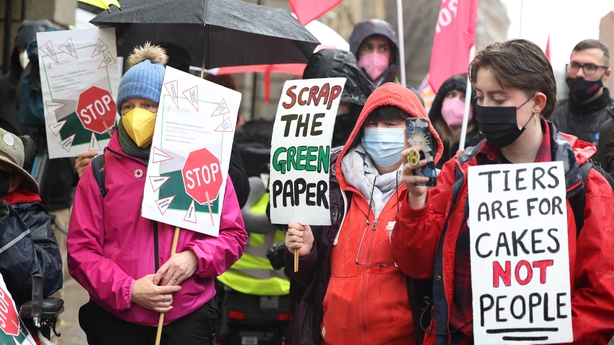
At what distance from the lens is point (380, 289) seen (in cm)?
368

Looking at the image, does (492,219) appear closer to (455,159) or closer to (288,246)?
(455,159)

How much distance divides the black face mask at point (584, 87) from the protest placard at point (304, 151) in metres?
3.19

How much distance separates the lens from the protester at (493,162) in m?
3.14

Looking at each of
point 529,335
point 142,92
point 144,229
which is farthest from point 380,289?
point 142,92

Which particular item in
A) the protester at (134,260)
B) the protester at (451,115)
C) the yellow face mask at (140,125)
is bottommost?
the protester at (134,260)

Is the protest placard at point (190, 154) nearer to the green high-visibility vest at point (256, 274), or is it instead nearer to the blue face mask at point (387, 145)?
the blue face mask at point (387, 145)

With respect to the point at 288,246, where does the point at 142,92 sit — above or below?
above

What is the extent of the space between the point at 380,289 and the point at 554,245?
0.88m

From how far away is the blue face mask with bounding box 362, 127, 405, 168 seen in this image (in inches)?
154

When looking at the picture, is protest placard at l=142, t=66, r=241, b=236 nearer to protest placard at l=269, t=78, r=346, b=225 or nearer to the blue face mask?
protest placard at l=269, t=78, r=346, b=225

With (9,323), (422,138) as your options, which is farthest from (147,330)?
(422,138)

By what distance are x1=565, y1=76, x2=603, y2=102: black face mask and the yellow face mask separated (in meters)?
3.80

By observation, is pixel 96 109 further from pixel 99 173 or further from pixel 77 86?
pixel 99 173

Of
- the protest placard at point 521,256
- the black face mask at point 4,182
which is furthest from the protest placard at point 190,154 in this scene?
the protest placard at point 521,256
